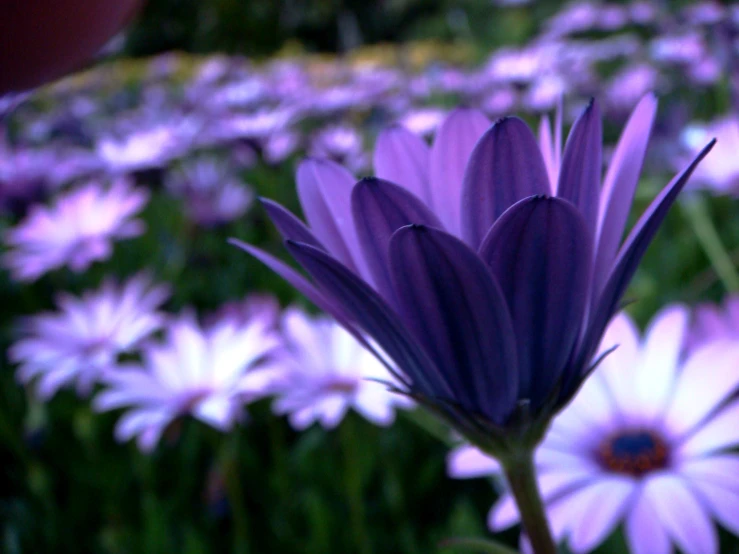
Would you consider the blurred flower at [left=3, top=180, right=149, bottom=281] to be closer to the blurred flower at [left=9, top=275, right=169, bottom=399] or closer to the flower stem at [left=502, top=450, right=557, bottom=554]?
the blurred flower at [left=9, top=275, right=169, bottom=399]

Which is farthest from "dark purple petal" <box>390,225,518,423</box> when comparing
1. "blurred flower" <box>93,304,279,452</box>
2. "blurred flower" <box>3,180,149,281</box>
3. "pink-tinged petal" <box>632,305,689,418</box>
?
"blurred flower" <box>3,180,149,281</box>

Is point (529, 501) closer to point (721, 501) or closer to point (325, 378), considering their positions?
point (721, 501)

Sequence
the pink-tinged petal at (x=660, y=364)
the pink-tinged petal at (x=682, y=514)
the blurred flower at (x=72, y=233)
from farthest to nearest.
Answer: the blurred flower at (x=72, y=233) → the pink-tinged petal at (x=660, y=364) → the pink-tinged petal at (x=682, y=514)

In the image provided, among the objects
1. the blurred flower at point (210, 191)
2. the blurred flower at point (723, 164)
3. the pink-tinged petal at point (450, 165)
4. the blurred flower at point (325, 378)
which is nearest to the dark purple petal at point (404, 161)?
the pink-tinged petal at point (450, 165)

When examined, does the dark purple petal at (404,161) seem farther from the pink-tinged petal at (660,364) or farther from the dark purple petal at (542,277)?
the pink-tinged petal at (660,364)

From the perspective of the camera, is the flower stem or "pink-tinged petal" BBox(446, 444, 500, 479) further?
"pink-tinged petal" BBox(446, 444, 500, 479)
